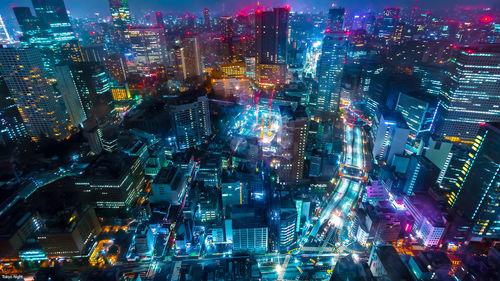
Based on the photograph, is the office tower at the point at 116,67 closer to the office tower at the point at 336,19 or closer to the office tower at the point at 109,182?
the office tower at the point at 109,182

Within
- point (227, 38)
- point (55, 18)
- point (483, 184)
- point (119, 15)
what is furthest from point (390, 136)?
point (119, 15)

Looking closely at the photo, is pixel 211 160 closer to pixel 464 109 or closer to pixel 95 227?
pixel 95 227

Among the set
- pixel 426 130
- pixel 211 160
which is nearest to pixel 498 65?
pixel 426 130

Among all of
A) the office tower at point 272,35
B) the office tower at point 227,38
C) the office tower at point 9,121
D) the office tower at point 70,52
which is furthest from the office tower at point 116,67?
the office tower at point 272,35

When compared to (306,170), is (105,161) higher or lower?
higher

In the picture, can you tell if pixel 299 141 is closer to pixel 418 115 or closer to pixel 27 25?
pixel 418 115

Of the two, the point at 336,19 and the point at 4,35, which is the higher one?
the point at 336,19

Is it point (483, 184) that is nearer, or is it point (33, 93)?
point (483, 184)
